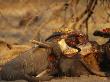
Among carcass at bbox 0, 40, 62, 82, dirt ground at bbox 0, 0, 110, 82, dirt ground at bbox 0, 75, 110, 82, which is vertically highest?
dirt ground at bbox 0, 0, 110, 82

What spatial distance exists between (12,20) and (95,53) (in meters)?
2.77

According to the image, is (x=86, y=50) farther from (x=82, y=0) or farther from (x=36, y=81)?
(x=82, y=0)

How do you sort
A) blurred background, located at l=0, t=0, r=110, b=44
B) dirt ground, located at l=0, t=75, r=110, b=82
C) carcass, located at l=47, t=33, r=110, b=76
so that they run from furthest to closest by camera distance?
blurred background, located at l=0, t=0, r=110, b=44 → carcass, located at l=47, t=33, r=110, b=76 → dirt ground, located at l=0, t=75, r=110, b=82

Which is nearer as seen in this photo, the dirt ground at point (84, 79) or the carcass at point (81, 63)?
the dirt ground at point (84, 79)

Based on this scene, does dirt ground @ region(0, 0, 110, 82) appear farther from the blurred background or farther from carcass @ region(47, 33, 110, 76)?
carcass @ region(47, 33, 110, 76)

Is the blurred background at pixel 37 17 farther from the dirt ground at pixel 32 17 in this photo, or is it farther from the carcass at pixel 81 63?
the carcass at pixel 81 63

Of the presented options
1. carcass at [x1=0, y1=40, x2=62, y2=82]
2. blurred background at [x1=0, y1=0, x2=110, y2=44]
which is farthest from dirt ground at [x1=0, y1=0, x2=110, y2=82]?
carcass at [x1=0, y1=40, x2=62, y2=82]

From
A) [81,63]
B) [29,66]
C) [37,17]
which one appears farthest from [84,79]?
[37,17]

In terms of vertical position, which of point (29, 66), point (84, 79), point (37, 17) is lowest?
point (84, 79)

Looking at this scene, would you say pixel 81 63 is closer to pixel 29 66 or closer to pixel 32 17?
pixel 29 66

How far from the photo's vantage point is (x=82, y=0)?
11211 millimetres

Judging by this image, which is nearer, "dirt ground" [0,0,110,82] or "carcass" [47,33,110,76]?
"carcass" [47,33,110,76]

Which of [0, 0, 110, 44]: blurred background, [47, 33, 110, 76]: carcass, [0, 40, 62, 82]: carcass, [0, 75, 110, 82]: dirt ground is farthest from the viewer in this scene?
[0, 0, 110, 44]: blurred background

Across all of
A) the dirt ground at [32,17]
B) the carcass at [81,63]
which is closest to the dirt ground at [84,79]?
the carcass at [81,63]
